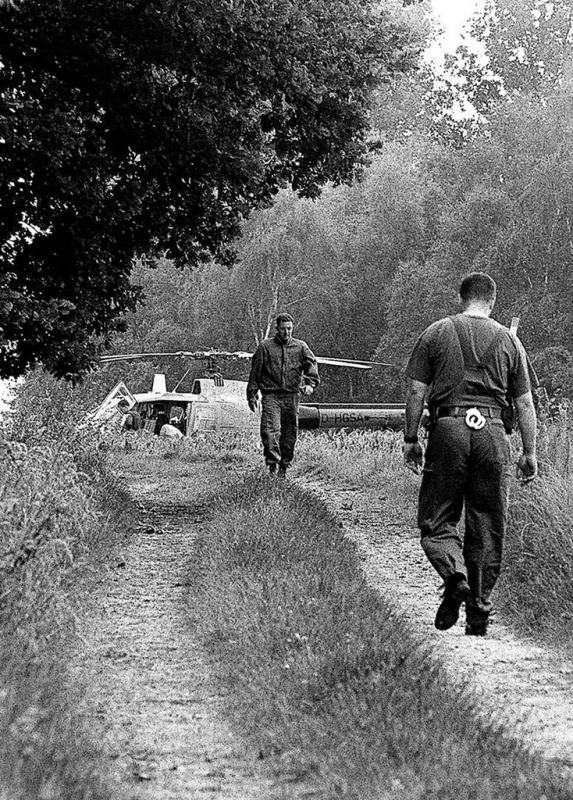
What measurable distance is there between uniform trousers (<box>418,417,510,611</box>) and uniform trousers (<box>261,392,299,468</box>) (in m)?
8.02

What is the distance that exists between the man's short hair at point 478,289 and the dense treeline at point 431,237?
3756 cm

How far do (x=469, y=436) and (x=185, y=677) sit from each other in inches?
93.7

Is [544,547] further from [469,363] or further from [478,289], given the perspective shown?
[478,289]

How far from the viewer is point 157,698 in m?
6.21

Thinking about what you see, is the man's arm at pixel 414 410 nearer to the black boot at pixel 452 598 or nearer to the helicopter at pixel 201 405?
the black boot at pixel 452 598

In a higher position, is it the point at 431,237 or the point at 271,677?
the point at 431,237

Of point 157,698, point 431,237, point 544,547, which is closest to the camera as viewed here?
point 157,698

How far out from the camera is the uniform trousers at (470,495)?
7.68 metres

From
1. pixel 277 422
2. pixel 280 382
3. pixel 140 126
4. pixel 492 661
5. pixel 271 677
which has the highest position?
pixel 140 126

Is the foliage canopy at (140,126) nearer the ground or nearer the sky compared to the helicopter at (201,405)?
nearer the sky

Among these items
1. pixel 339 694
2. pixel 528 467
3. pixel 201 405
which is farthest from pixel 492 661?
pixel 201 405

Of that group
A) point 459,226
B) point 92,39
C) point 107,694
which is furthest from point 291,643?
point 459,226

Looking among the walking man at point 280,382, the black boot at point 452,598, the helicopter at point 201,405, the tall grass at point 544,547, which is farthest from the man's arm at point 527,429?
the helicopter at point 201,405

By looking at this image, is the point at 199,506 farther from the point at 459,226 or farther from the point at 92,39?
the point at 459,226
